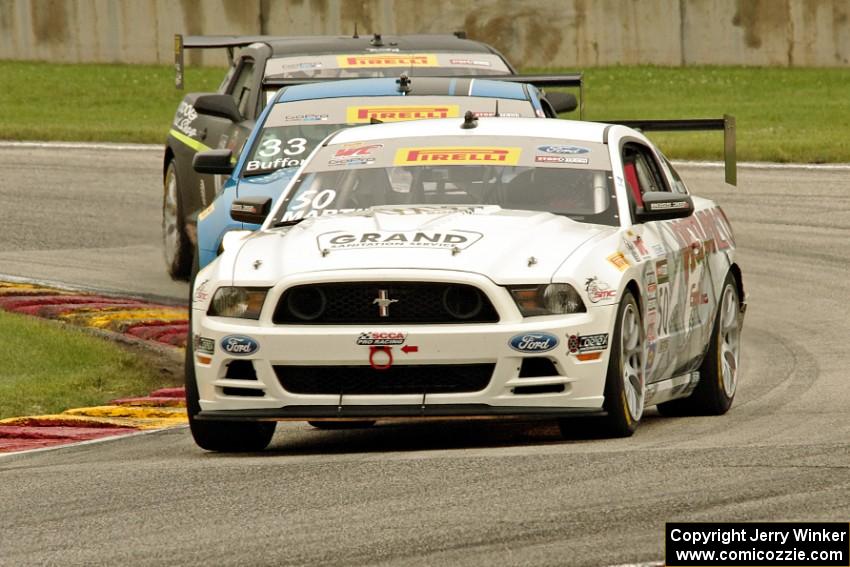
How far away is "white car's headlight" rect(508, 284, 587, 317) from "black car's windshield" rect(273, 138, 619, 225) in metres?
1.04

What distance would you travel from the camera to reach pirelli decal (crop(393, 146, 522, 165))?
961cm

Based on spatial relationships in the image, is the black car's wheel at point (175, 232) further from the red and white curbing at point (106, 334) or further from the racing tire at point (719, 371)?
the racing tire at point (719, 371)

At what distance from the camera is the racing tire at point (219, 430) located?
28.3 ft

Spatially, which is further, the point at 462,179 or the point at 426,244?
the point at 462,179

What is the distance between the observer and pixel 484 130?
995cm

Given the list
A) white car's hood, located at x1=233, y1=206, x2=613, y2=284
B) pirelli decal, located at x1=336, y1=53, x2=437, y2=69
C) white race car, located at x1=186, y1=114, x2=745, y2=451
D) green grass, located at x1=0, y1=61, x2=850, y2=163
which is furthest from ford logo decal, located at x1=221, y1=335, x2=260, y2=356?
green grass, located at x1=0, y1=61, x2=850, y2=163

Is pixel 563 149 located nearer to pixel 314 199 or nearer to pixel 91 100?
pixel 314 199

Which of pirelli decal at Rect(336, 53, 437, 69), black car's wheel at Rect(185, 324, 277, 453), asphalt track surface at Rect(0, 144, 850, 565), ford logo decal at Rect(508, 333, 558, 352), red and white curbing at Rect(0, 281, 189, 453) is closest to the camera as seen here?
asphalt track surface at Rect(0, 144, 850, 565)

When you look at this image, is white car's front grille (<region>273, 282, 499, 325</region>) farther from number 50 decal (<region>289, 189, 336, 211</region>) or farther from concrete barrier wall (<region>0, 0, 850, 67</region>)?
concrete barrier wall (<region>0, 0, 850, 67</region>)

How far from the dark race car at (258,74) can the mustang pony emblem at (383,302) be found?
5952mm

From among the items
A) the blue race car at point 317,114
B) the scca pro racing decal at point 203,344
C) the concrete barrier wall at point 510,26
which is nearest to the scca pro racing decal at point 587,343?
the scca pro racing decal at point 203,344

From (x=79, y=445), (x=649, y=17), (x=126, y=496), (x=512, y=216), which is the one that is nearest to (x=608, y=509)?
(x=126, y=496)

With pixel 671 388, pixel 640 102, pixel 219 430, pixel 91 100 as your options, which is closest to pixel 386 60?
pixel 671 388

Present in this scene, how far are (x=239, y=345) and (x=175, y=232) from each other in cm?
782
